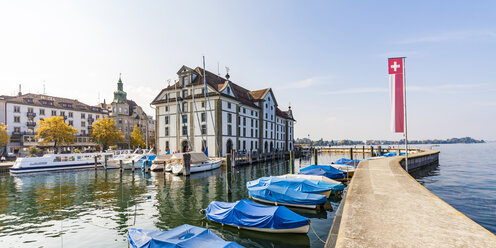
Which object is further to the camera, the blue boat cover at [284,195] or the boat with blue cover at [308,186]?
the boat with blue cover at [308,186]

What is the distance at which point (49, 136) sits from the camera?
189 feet

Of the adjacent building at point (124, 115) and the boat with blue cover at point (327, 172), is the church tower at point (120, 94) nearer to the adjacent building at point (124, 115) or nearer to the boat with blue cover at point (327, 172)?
the adjacent building at point (124, 115)

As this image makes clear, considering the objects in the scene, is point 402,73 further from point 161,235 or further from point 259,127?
point 259,127

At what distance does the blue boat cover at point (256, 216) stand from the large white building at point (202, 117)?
105 ft

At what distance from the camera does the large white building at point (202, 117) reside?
159ft

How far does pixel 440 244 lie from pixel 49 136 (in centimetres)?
7370

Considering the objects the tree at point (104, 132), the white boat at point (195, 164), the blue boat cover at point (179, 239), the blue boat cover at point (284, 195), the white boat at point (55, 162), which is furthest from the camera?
the tree at point (104, 132)

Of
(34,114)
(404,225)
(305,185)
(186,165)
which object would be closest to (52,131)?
(34,114)

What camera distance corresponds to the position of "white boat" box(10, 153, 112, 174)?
3747cm

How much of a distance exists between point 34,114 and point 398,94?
8950 cm

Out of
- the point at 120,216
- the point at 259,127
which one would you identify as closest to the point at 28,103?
the point at 259,127

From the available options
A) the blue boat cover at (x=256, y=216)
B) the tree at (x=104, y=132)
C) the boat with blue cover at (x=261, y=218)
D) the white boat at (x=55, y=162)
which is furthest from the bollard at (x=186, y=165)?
the tree at (x=104, y=132)

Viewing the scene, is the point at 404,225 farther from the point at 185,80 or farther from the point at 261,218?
the point at 185,80

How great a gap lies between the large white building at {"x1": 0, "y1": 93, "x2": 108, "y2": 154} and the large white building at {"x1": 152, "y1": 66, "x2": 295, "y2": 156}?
1372 inches
